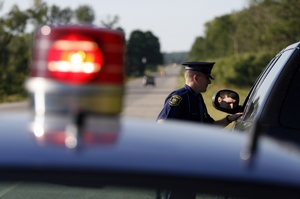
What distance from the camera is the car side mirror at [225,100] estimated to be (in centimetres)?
616

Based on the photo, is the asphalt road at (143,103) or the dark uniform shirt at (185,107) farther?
the asphalt road at (143,103)

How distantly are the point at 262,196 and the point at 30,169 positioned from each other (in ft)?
1.78

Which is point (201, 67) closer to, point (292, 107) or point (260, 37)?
point (292, 107)

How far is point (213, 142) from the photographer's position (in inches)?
85.4

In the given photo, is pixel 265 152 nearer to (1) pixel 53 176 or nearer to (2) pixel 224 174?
(2) pixel 224 174

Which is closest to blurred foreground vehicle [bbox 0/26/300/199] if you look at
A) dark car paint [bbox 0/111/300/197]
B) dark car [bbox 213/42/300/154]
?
dark car paint [bbox 0/111/300/197]

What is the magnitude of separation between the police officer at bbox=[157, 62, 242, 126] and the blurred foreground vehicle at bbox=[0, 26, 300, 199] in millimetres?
3572

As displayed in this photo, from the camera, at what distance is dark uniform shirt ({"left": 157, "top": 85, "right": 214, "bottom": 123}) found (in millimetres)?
6098

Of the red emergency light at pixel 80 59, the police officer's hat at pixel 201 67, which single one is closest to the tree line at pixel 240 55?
the police officer's hat at pixel 201 67

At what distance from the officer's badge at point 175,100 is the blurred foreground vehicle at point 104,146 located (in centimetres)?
355

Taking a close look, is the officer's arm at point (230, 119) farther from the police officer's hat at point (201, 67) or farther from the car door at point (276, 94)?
the car door at point (276, 94)

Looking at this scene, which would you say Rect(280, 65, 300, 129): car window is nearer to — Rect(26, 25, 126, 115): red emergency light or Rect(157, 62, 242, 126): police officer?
Rect(157, 62, 242, 126): police officer

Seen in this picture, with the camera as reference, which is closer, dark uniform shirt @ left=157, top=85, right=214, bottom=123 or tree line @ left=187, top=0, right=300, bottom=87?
dark uniform shirt @ left=157, top=85, right=214, bottom=123

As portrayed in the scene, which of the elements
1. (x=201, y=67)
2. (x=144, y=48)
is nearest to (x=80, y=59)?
(x=201, y=67)
